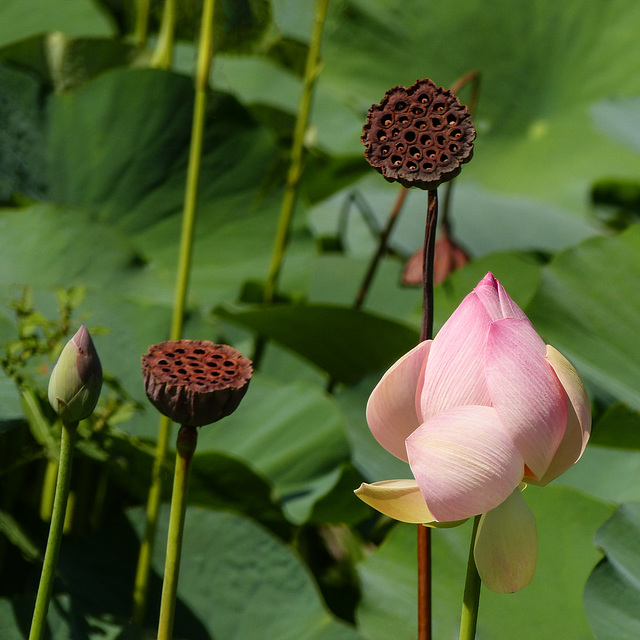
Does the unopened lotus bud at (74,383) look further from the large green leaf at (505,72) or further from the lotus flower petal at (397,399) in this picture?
the large green leaf at (505,72)

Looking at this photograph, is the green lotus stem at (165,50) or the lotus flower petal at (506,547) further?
the green lotus stem at (165,50)

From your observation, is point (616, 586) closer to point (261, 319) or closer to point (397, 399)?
point (397, 399)

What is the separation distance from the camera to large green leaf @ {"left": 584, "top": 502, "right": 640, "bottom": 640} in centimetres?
43

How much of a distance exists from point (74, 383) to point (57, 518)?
0.06 meters

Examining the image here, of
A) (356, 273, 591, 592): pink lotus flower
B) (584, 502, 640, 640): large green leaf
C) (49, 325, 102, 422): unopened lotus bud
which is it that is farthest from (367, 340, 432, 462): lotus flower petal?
(584, 502, 640, 640): large green leaf

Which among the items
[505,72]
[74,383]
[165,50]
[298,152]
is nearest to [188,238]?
[74,383]

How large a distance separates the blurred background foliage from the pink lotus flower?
194 mm

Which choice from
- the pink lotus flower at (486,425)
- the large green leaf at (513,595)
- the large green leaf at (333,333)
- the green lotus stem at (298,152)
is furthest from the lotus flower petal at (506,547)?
the green lotus stem at (298,152)

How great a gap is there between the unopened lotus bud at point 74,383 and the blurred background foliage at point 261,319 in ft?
0.31

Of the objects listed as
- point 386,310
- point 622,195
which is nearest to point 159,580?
point 386,310

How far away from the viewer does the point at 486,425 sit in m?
0.27

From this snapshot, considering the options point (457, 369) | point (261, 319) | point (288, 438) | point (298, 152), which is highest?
point (457, 369)

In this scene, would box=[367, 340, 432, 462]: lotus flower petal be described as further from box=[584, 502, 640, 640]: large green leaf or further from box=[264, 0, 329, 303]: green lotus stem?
box=[264, 0, 329, 303]: green lotus stem

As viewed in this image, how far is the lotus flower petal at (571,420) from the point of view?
28cm
